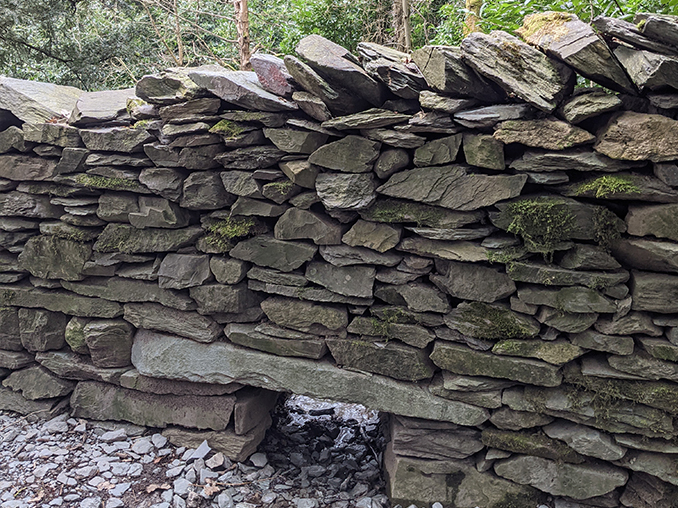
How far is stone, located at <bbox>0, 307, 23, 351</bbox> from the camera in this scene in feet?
14.2

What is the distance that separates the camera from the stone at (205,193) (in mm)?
3621

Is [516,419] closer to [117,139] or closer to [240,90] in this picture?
[240,90]

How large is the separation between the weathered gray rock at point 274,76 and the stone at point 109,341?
2299 mm

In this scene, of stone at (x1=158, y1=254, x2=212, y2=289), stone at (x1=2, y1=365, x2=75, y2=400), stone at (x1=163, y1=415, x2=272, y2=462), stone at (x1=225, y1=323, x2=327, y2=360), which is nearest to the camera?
stone at (x1=225, y1=323, x2=327, y2=360)

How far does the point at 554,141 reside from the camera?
9.14 feet

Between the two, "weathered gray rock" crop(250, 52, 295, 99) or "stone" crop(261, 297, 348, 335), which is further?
"stone" crop(261, 297, 348, 335)

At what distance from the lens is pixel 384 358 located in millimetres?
3500

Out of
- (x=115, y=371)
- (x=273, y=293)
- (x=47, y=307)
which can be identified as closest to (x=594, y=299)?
(x=273, y=293)

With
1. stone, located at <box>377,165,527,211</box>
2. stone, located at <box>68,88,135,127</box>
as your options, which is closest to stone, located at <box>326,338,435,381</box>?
stone, located at <box>377,165,527,211</box>

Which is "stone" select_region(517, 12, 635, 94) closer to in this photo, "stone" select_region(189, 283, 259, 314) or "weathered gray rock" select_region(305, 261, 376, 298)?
"weathered gray rock" select_region(305, 261, 376, 298)

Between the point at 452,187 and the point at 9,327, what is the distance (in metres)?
4.03

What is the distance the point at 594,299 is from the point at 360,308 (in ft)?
4.96

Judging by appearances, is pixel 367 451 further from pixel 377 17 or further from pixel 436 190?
pixel 377 17

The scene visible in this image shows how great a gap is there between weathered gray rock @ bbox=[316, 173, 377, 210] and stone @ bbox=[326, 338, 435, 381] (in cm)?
102
